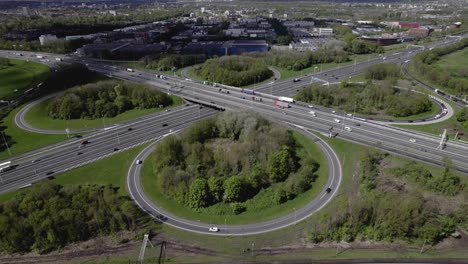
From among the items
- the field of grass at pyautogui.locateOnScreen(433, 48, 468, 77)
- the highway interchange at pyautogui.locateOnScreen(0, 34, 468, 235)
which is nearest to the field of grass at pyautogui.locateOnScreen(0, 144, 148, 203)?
the highway interchange at pyautogui.locateOnScreen(0, 34, 468, 235)

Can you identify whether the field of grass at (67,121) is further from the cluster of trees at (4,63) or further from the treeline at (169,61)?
the cluster of trees at (4,63)

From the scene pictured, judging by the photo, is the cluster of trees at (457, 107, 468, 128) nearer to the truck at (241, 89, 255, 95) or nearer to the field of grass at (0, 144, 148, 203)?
the truck at (241, 89, 255, 95)

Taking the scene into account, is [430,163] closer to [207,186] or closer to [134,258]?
[207,186]

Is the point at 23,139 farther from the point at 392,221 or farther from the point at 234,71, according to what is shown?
the point at 392,221

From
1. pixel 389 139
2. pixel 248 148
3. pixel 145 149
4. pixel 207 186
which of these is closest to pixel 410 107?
pixel 389 139

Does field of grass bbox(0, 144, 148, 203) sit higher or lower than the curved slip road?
higher
